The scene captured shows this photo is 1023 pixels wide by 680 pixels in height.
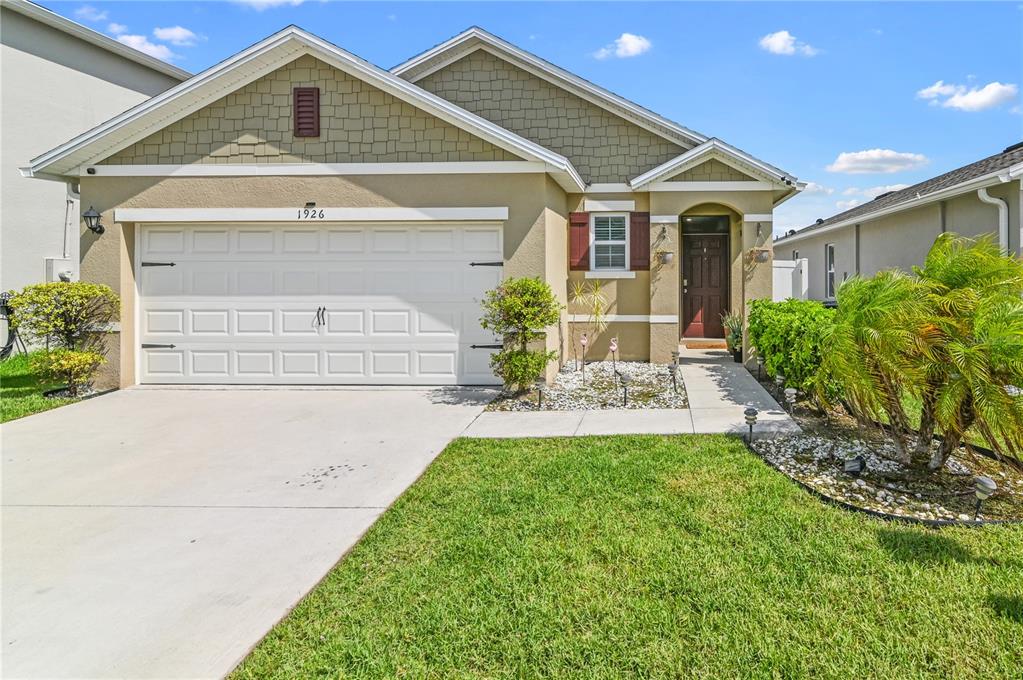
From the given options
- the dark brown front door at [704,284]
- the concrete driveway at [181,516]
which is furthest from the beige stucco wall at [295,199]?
the dark brown front door at [704,284]

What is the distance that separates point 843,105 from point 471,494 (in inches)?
651

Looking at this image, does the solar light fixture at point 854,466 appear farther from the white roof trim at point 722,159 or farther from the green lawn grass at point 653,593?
the white roof trim at point 722,159

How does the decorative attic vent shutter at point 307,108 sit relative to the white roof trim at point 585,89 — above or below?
below

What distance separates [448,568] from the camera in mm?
3832

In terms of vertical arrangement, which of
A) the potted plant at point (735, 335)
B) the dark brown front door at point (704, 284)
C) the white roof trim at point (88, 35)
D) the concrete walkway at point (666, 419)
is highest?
the white roof trim at point (88, 35)

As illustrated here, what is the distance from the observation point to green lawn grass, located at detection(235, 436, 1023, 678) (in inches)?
115

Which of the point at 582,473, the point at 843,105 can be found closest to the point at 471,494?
the point at 582,473

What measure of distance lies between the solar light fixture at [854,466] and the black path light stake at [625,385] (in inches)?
140

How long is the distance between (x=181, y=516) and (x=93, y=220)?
283 inches

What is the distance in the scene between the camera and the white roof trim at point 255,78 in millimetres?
9250

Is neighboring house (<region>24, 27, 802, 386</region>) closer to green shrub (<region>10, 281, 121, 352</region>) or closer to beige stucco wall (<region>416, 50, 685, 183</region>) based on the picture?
green shrub (<region>10, 281, 121, 352</region>)

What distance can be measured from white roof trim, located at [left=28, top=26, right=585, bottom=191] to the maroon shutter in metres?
2.76

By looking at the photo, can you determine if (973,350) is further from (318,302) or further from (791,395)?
(318,302)

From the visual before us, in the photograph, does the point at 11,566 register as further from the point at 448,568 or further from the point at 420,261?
the point at 420,261
